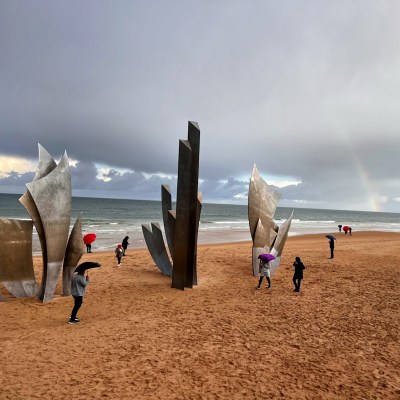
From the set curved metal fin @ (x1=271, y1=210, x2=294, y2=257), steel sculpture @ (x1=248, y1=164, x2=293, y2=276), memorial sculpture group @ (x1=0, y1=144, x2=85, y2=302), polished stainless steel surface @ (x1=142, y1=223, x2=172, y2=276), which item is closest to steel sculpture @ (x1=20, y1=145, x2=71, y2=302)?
memorial sculpture group @ (x1=0, y1=144, x2=85, y2=302)

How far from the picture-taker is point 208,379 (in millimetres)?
5520

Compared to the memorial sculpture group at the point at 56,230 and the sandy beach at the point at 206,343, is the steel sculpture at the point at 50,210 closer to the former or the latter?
the memorial sculpture group at the point at 56,230

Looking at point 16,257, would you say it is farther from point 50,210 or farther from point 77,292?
point 77,292

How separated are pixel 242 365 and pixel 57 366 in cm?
340

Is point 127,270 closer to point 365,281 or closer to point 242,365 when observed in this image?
point 242,365

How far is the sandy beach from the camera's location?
530cm

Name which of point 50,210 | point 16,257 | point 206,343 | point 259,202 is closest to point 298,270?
point 259,202

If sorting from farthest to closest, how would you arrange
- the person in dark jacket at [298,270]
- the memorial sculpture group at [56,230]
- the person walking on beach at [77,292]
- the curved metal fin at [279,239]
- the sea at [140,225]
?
1. the sea at [140,225]
2. the curved metal fin at [279,239]
3. the person in dark jacket at [298,270]
4. the memorial sculpture group at [56,230]
5. the person walking on beach at [77,292]

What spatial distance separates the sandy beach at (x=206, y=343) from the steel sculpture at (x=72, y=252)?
0.52 m

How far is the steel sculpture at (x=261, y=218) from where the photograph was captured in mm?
13258

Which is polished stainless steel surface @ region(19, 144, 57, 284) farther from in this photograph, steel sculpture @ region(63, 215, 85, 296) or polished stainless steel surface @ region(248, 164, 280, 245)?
polished stainless steel surface @ region(248, 164, 280, 245)

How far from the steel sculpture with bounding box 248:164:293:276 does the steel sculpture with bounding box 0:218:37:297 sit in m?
8.12

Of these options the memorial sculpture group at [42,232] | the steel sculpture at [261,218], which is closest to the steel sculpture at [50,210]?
the memorial sculpture group at [42,232]

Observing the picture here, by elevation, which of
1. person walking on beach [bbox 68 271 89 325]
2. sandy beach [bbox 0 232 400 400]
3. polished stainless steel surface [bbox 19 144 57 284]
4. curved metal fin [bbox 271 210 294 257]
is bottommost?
sandy beach [bbox 0 232 400 400]
